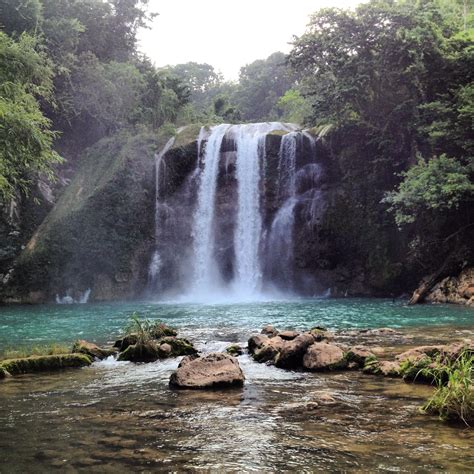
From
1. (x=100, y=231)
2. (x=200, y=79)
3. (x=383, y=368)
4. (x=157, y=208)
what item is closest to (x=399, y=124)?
(x=157, y=208)

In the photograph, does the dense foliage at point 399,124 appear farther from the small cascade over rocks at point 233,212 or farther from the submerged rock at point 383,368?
the submerged rock at point 383,368

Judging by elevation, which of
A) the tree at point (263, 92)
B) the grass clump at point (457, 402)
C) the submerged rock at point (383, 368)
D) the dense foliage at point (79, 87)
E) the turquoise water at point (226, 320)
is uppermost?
the tree at point (263, 92)

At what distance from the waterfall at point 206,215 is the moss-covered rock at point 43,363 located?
18.0 metres

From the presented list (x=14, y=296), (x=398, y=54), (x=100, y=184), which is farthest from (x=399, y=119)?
(x=14, y=296)

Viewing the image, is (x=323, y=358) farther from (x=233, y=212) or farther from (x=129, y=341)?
(x=233, y=212)

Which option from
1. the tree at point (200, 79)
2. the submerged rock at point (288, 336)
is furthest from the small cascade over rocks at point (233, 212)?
the tree at point (200, 79)

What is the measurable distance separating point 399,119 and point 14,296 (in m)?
20.1

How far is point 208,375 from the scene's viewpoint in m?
6.32

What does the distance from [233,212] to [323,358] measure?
62.8 feet

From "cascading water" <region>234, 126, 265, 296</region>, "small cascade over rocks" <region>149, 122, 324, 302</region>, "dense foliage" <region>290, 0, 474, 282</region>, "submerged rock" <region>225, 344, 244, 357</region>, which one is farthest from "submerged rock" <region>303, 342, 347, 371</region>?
"cascading water" <region>234, 126, 265, 296</region>

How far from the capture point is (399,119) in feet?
75.5

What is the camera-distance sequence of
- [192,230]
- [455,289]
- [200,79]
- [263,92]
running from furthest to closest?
[200,79]
[263,92]
[192,230]
[455,289]

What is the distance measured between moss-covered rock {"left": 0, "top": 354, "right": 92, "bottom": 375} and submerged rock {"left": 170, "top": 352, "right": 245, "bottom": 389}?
2.22 metres

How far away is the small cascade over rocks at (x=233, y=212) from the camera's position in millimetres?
25234
